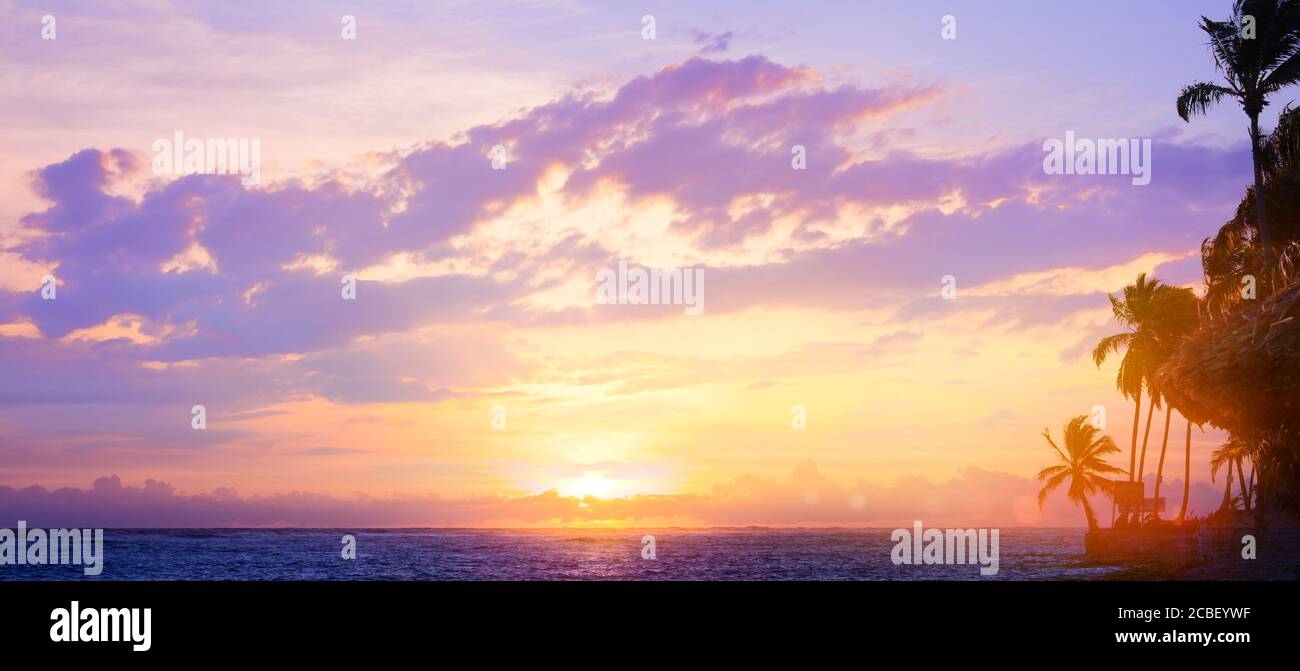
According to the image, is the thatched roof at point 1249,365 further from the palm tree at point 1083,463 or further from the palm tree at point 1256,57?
the palm tree at point 1083,463

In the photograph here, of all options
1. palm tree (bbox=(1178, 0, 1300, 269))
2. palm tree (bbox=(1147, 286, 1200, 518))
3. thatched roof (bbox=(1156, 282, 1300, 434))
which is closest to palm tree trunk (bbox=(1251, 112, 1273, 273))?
palm tree (bbox=(1178, 0, 1300, 269))

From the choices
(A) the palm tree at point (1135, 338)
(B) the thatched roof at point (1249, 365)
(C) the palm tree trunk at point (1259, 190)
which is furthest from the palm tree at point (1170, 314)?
(B) the thatched roof at point (1249, 365)

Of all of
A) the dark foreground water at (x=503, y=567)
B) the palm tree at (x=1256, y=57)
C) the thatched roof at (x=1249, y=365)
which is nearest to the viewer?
the thatched roof at (x=1249, y=365)

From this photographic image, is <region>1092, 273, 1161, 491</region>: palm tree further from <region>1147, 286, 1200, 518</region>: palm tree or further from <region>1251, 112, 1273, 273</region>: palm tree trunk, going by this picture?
<region>1251, 112, 1273, 273</region>: palm tree trunk

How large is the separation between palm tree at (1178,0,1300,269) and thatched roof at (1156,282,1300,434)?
50.5 ft

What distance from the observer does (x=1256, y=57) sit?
37.8 m

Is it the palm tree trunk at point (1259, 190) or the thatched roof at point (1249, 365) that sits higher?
the palm tree trunk at point (1259, 190)

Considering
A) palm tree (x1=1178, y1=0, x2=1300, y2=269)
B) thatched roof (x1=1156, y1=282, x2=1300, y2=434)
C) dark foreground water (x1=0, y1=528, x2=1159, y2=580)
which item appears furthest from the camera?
dark foreground water (x1=0, y1=528, x2=1159, y2=580)

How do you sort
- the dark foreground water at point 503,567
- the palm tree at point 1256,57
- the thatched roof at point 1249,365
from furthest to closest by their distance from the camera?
1. the dark foreground water at point 503,567
2. the palm tree at point 1256,57
3. the thatched roof at point 1249,365

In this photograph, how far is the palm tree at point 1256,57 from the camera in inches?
1468

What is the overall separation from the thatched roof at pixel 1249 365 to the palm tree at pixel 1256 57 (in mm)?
15394

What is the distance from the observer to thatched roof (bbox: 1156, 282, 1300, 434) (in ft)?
71.8
